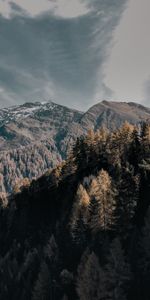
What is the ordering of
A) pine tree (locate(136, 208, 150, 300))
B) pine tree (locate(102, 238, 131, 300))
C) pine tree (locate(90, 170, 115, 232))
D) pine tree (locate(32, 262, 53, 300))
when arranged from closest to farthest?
1. pine tree (locate(136, 208, 150, 300))
2. pine tree (locate(102, 238, 131, 300))
3. pine tree (locate(90, 170, 115, 232))
4. pine tree (locate(32, 262, 53, 300))

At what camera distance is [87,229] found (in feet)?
321

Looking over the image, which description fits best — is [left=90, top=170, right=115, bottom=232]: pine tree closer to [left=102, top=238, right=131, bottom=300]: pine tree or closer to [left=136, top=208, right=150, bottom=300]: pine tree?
[left=102, top=238, right=131, bottom=300]: pine tree

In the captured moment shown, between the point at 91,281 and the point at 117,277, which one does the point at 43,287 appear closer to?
the point at 91,281

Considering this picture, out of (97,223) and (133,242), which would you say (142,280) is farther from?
(97,223)

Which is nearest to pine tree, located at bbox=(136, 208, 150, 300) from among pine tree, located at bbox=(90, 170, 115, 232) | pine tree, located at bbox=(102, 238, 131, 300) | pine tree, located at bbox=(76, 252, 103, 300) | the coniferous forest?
the coniferous forest

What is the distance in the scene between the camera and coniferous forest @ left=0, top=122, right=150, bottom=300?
3132 inches

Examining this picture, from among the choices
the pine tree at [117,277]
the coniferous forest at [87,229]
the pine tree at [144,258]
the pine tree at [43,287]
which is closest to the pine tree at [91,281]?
the coniferous forest at [87,229]

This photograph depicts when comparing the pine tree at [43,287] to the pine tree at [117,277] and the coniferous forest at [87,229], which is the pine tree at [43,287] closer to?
the coniferous forest at [87,229]

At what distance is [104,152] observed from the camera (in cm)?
12756

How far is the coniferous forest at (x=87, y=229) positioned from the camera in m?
79.6

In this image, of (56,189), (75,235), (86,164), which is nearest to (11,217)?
(56,189)

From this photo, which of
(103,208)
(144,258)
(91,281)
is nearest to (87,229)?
(103,208)

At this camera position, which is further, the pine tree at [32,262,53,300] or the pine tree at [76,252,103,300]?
the pine tree at [32,262,53,300]

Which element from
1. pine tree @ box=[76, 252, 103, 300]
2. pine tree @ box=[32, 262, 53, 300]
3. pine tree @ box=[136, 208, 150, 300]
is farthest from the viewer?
pine tree @ box=[32, 262, 53, 300]
